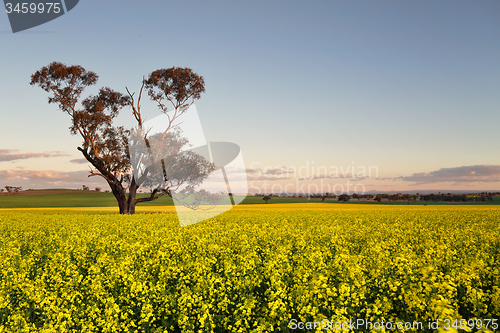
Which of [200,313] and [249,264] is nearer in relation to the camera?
[200,313]

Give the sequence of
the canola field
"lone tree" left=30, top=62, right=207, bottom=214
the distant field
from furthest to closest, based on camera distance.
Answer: the distant field, "lone tree" left=30, top=62, right=207, bottom=214, the canola field

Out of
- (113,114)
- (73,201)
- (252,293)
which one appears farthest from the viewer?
(73,201)

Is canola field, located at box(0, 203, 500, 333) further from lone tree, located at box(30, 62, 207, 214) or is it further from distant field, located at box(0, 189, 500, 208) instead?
distant field, located at box(0, 189, 500, 208)

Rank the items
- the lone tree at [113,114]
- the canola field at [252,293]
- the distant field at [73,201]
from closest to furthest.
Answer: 1. the canola field at [252,293]
2. the lone tree at [113,114]
3. the distant field at [73,201]

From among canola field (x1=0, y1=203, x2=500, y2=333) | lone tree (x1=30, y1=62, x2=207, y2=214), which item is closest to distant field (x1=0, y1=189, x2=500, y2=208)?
lone tree (x1=30, y1=62, x2=207, y2=214)

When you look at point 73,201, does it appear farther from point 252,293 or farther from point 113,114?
point 252,293

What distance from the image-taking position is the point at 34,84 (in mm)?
41625

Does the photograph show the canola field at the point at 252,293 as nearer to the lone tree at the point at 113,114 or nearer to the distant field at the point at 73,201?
the lone tree at the point at 113,114

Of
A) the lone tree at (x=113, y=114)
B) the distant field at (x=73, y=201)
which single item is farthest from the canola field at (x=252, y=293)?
the distant field at (x=73, y=201)

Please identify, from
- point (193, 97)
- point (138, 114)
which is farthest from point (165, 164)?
point (193, 97)

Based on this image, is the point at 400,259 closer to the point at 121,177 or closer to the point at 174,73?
the point at 121,177

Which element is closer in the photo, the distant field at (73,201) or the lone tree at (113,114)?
the lone tree at (113,114)

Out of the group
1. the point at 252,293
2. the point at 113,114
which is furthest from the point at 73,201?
the point at 252,293

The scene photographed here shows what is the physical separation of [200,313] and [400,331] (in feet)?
11.1
